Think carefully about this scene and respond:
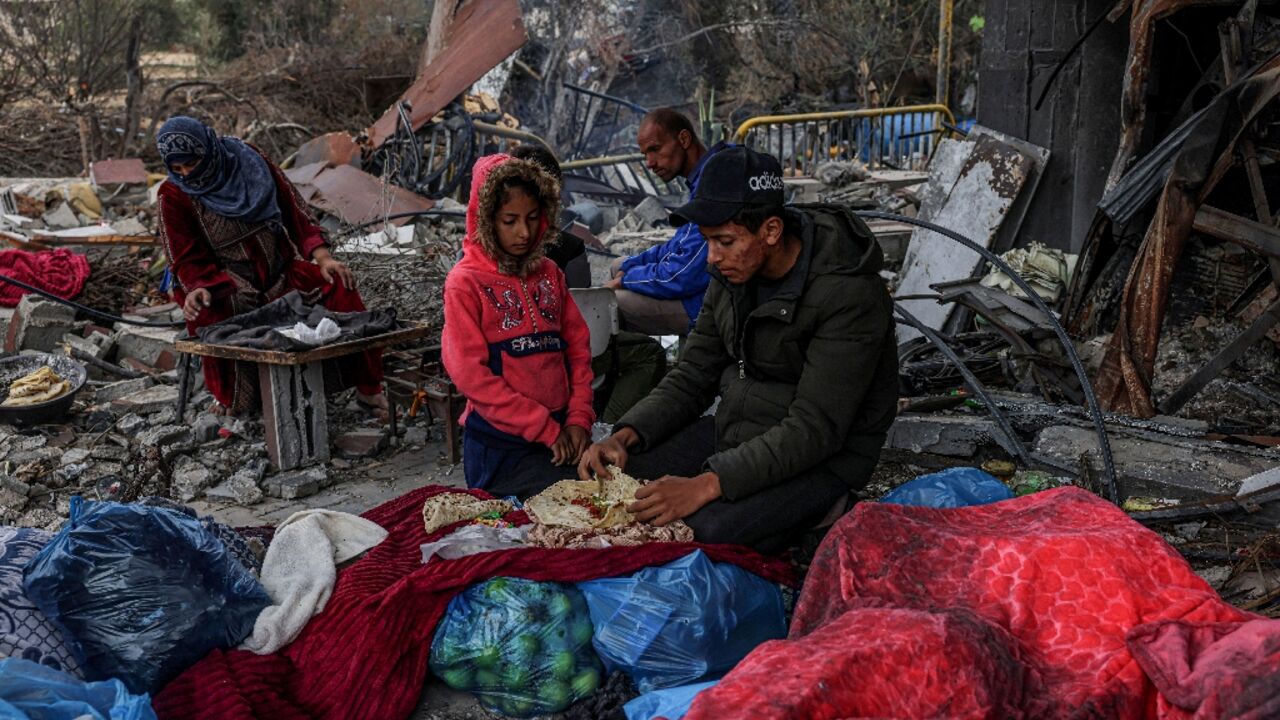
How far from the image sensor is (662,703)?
270 centimetres

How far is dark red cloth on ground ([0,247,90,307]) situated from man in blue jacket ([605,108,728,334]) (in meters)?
5.93

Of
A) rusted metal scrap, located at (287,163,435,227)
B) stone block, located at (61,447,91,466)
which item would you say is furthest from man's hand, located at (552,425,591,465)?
rusted metal scrap, located at (287,163,435,227)

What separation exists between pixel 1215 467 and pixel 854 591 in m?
2.69

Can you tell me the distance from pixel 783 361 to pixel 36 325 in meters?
6.95

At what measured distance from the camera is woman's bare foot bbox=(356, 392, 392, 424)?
6621 millimetres

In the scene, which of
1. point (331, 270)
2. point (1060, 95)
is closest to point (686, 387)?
point (331, 270)

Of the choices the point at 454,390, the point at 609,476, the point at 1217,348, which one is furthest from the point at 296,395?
the point at 1217,348

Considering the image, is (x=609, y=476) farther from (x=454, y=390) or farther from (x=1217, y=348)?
(x=1217, y=348)

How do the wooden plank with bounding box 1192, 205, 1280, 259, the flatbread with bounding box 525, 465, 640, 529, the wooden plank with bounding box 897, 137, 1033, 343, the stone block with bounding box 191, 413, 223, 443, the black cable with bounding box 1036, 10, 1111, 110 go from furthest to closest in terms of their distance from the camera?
the wooden plank with bounding box 897, 137, 1033, 343 < the black cable with bounding box 1036, 10, 1111, 110 < the stone block with bounding box 191, 413, 223, 443 < the wooden plank with bounding box 1192, 205, 1280, 259 < the flatbread with bounding box 525, 465, 640, 529

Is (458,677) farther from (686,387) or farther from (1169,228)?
(1169,228)

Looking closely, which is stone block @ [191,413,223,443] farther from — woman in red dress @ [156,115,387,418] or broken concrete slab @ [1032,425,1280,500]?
broken concrete slab @ [1032,425,1280,500]

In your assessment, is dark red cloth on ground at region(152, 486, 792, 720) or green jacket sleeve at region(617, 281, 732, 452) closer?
dark red cloth on ground at region(152, 486, 792, 720)

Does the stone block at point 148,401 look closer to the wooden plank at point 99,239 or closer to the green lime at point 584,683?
the wooden plank at point 99,239

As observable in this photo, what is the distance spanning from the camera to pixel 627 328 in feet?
18.4
